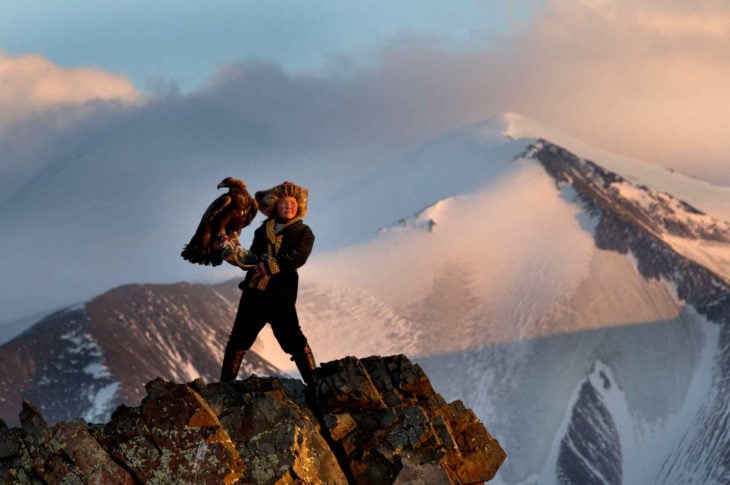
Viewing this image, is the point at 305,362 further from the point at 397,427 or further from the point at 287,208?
the point at 397,427

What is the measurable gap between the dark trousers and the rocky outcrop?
2.38 meters

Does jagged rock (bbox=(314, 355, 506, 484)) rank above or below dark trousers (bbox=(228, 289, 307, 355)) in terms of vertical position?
below

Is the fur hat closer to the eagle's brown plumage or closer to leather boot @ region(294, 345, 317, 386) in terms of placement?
the eagle's brown plumage

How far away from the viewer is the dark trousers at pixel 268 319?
36312 millimetres

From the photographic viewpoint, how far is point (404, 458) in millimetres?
32375

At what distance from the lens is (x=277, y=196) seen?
36.1m

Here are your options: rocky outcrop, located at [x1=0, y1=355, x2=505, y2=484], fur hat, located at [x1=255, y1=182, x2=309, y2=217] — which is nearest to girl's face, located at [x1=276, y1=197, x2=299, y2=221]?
fur hat, located at [x1=255, y1=182, x2=309, y2=217]

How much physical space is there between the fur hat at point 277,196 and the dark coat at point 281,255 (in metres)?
0.28

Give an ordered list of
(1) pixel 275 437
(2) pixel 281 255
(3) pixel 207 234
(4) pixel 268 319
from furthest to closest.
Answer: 1. (4) pixel 268 319
2. (2) pixel 281 255
3. (3) pixel 207 234
4. (1) pixel 275 437

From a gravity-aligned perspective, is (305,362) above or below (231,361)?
below

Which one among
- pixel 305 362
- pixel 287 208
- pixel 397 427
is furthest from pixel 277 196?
pixel 397 427

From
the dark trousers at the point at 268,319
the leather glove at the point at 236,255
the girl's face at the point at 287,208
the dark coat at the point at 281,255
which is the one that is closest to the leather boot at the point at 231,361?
the dark trousers at the point at 268,319

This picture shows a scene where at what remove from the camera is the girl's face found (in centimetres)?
3597

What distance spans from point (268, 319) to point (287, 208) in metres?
2.67
